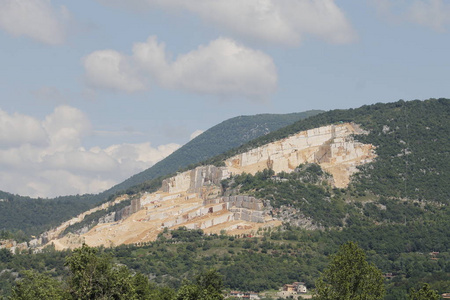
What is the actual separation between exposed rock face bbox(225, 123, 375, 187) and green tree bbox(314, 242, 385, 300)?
10740 centimetres

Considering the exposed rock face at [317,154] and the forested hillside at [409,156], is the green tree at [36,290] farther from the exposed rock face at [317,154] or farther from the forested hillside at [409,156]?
the exposed rock face at [317,154]

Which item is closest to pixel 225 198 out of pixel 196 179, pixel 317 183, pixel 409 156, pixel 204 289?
pixel 317 183

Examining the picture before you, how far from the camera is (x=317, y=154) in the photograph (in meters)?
184

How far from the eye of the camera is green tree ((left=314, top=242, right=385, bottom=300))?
209 feet

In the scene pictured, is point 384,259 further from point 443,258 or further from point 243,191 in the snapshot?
point 243,191

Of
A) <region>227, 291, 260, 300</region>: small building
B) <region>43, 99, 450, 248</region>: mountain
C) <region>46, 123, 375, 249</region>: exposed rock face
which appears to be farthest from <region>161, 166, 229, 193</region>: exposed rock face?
<region>227, 291, 260, 300</region>: small building

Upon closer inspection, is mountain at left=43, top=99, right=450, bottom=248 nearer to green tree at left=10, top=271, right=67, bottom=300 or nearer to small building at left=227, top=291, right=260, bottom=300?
small building at left=227, top=291, right=260, bottom=300

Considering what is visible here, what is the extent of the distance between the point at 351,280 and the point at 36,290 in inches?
990

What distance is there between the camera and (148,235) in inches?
6432

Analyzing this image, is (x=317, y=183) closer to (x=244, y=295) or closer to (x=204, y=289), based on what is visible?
(x=244, y=295)

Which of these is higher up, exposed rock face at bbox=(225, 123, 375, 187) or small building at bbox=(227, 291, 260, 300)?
exposed rock face at bbox=(225, 123, 375, 187)

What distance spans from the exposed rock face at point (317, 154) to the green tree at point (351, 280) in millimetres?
107403

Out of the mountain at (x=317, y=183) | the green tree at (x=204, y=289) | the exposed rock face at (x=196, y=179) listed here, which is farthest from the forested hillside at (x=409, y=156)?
the green tree at (x=204, y=289)

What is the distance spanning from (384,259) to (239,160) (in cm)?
6119
